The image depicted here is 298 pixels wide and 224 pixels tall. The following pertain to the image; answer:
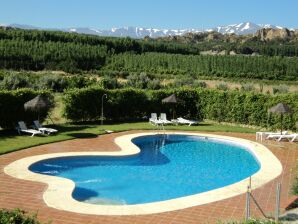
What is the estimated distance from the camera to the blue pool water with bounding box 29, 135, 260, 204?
13.1 m

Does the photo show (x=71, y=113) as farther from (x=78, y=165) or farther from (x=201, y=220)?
(x=201, y=220)

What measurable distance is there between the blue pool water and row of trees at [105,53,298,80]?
50573mm

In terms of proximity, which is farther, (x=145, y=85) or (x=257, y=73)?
(x=257, y=73)

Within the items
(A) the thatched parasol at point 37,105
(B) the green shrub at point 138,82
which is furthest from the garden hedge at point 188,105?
(B) the green shrub at point 138,82

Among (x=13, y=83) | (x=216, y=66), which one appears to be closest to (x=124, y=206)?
(x=13, y=83)

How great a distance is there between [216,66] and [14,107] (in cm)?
5767

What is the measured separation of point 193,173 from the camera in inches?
628

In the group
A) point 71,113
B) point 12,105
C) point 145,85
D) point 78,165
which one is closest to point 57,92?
point 145,85

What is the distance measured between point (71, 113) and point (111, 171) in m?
8.70

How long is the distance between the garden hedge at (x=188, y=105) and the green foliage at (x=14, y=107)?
2.55 m

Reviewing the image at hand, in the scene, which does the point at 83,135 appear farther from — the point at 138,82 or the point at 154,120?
the point at 138,82

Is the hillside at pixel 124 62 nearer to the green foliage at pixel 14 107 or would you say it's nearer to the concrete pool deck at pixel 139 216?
the green foliage at pixel 14 107

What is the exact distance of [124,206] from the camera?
10.7m

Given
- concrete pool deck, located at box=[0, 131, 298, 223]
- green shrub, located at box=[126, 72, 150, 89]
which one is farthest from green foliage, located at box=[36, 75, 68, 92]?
concrete pool deck, located at box=[0, 131, 298, 223]
